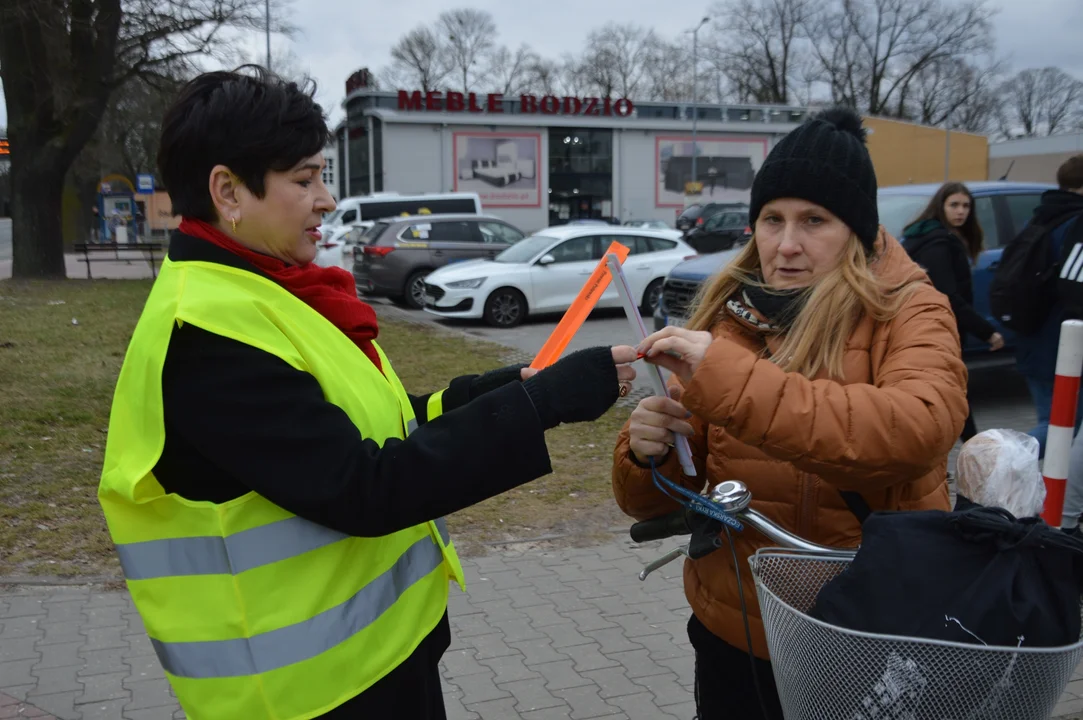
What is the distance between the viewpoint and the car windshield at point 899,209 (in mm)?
8125

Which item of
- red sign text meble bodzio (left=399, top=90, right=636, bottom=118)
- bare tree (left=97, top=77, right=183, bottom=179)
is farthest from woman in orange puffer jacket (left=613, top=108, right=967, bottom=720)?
red sign text meble bodzio (left=399, top=90, right=636, bottom=118)

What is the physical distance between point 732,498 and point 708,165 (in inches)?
1978

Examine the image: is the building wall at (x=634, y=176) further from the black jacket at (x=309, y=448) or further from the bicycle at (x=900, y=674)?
the bicycle at (x=900, y=674)

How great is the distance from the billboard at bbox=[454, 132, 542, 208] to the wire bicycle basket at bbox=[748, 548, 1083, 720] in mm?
43721

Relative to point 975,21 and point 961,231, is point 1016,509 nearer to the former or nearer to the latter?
point 961,231

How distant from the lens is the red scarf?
1.72 m

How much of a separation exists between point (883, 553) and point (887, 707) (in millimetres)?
211

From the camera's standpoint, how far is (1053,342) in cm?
523

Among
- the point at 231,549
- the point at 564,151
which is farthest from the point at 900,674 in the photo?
the point at 564,151

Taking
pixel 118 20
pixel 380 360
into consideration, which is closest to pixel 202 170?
pixel 380 360

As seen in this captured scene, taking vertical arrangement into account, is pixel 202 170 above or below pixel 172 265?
above

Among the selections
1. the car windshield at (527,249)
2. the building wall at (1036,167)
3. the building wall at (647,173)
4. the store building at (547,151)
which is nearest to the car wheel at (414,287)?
the car windshield at (527,249)

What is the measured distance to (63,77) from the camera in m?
19.4

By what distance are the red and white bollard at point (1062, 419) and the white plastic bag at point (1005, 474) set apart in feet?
1.85
